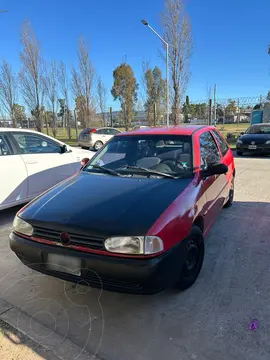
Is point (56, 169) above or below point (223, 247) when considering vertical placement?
above

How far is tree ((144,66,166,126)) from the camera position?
29913 mm

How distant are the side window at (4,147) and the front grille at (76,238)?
9.39 ft

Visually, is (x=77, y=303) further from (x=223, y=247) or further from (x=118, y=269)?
(x=223, y=247)

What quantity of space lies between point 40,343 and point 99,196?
130 centimetres

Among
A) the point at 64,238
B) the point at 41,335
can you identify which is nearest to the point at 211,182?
the point at 64,238

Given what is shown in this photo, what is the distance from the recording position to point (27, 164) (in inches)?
201

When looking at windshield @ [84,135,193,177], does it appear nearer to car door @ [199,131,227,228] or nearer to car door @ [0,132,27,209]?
car door @ [199,131,227,228]

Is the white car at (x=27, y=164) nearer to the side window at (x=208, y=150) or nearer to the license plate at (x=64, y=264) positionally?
the license plate at (x=64, y=264)

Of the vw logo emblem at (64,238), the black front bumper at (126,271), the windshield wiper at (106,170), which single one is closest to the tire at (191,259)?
the black front bumper at (126,271)

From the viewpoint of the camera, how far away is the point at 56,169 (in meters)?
5.73

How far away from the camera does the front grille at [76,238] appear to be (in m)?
2.25

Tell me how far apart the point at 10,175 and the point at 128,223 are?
3333mm

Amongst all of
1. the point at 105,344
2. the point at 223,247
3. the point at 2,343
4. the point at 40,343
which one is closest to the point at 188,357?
the point at 105,344

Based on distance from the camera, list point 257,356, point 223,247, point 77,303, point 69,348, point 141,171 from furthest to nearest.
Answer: point 223,247 → point 141,171 → point 77,303 → point 69,348 → point 257,356
